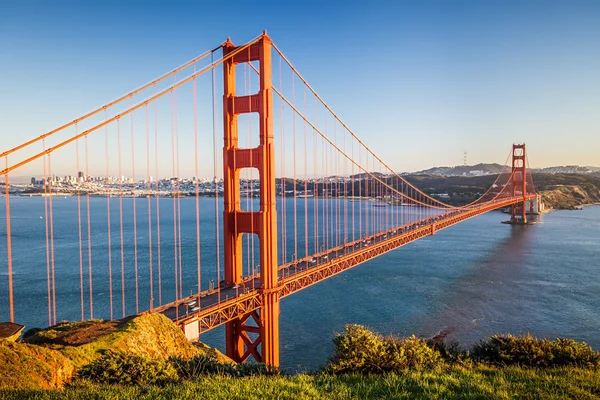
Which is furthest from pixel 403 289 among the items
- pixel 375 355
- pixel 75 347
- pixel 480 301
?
pixel 75 347

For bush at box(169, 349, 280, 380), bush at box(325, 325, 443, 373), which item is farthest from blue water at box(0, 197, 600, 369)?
bush at box(169, 349, 280, 380)

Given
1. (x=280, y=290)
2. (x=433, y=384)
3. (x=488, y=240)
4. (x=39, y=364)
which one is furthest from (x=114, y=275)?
(x=488, y=240)

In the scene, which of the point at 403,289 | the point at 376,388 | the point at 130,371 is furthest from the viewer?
the point at 403,289

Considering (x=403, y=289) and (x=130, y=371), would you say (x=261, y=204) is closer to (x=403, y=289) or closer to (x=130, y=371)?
(x=130, y=371)

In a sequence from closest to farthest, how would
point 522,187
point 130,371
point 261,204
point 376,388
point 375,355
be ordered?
1. point 376,388
2. point 130,371
3. point 375,355
4. point 261,204
5. point 522,187

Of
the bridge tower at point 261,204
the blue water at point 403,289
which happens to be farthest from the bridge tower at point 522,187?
the bridge tower at point 261,204
